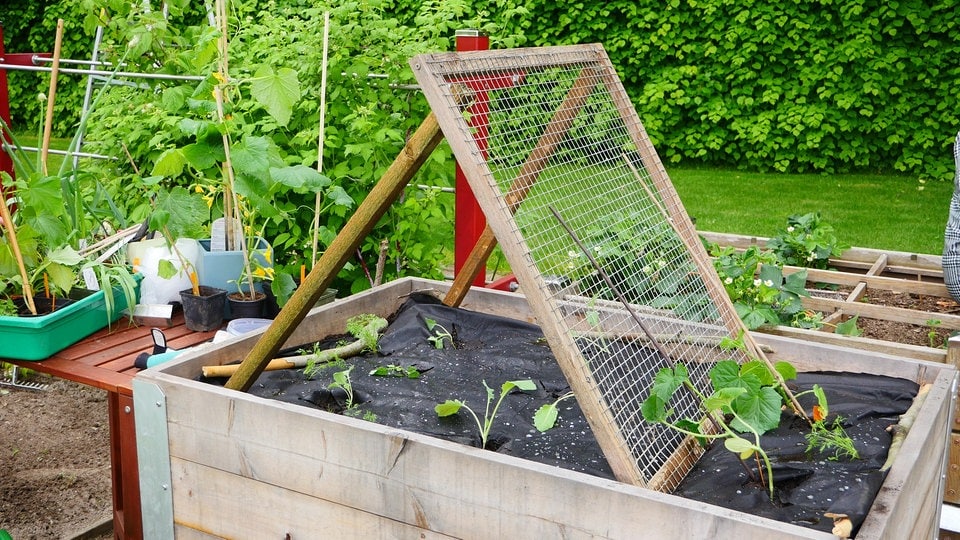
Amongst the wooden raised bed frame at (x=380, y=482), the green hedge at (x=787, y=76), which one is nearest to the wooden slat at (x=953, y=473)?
the wooden raised bed frame at (x=380, y=482)

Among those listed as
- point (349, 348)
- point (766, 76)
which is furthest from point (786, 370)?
point (766, 76)

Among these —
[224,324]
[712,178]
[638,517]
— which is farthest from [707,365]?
[712,178]

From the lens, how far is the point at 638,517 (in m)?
1.31

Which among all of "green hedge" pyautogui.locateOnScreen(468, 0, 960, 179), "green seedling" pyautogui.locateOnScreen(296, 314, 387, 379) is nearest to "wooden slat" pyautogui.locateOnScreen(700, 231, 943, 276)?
"green seedling" pyautogui.locateOnScreen(296, 314, 387, 379)

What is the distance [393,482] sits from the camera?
152 cm

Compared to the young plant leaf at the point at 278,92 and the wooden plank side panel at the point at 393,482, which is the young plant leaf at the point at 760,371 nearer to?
the wooden plank side panel at the point at 393,482

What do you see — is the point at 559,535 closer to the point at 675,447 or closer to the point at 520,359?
the point at 675,447

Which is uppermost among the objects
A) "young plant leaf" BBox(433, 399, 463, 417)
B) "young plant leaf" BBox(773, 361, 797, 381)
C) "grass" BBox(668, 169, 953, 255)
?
"young plant leaf" BBox(773, 361, 797, 381)

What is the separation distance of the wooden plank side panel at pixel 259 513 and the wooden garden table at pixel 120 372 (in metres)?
0.22

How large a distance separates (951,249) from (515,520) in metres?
2.39

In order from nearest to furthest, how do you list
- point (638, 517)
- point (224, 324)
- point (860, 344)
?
point (638, 517)
point (860, 344)
point (224, 324)

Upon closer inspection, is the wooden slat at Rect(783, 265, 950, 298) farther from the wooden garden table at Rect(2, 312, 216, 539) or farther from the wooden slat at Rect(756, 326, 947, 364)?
the wooden garden table at Rect(2, 312, 216, 539)

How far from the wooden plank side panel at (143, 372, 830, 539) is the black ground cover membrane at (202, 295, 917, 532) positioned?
0.17m

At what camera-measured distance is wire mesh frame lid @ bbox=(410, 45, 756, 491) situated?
5.01 ft
